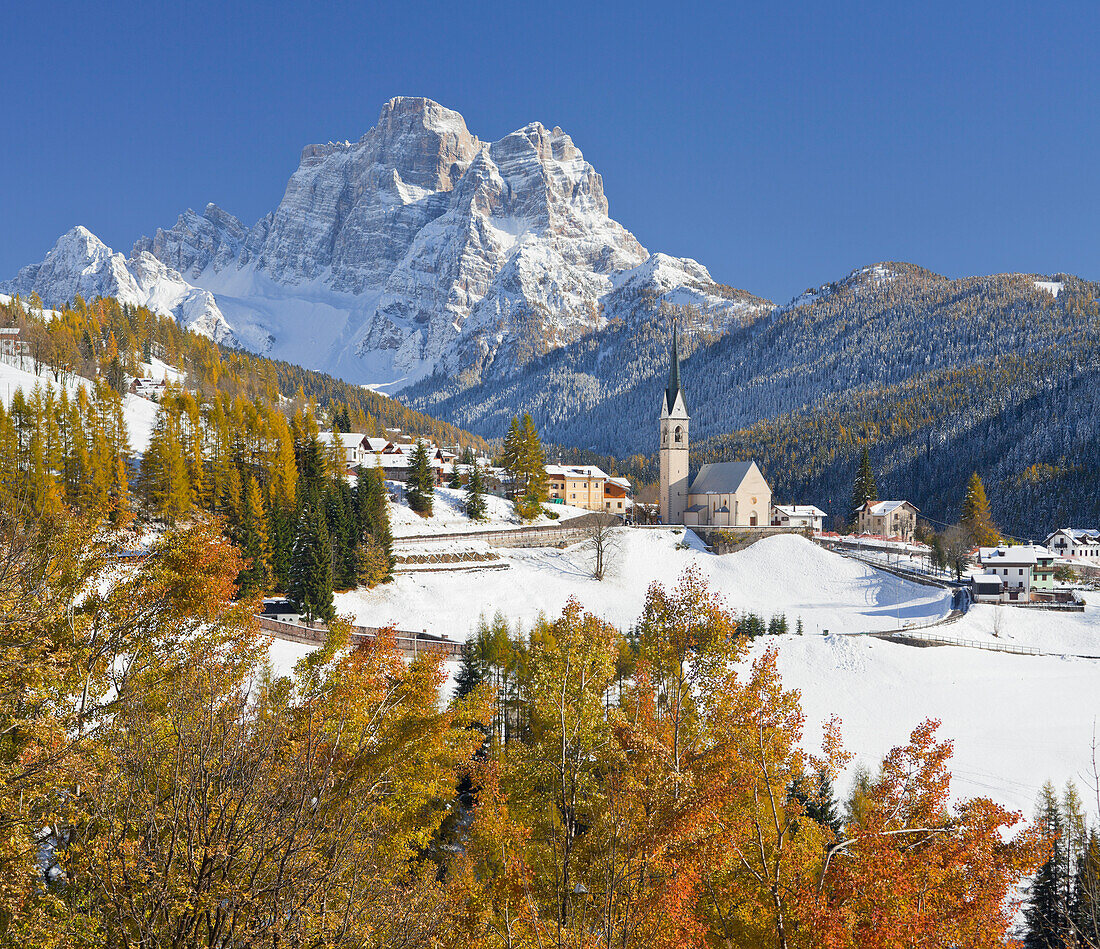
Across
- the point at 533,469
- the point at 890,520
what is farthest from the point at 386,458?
the point at 890,520

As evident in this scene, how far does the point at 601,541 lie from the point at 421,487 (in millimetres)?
18454

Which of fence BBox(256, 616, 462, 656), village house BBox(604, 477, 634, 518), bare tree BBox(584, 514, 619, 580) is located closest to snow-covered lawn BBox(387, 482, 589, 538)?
bare tree BBox(584, 514, 619, 580)

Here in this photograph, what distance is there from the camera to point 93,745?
11.5m

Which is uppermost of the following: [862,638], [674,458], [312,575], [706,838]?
[674,458]

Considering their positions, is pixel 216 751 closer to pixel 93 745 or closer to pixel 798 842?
pixel 93 745

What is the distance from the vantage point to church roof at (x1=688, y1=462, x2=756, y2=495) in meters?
92.0

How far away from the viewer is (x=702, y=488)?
9619cm

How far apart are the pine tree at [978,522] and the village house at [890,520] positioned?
6939 millimetres

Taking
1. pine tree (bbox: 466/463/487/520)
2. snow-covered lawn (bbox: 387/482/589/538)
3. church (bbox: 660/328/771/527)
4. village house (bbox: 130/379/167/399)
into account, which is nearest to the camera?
snow-covered lawn (bbox: 387/482/589/538)

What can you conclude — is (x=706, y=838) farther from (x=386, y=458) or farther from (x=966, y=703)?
(x=386, y=458)

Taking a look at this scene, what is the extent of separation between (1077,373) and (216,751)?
19643 centimetres

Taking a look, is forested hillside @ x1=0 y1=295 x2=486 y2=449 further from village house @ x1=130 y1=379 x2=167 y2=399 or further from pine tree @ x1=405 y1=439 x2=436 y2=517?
pine tree @ x1=405 y1=439 x2=436 y2=517

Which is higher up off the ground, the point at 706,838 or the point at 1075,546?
the point at 1075,546

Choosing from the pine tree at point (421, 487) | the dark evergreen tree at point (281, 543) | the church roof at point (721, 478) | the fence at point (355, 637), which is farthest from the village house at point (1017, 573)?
the dark evergreen tree at point (281, 543)
